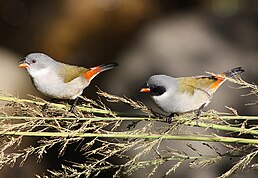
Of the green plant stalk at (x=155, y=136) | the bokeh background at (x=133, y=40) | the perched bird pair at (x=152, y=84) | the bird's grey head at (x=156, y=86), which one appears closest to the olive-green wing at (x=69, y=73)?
the perched bird pair at (x=152, y=84)

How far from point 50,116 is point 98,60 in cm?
481

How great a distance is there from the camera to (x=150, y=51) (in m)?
5.03

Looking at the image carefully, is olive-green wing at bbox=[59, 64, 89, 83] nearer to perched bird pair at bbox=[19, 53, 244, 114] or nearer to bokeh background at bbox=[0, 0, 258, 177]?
perched bird pair at bbox=[19, 53, 244, 114]

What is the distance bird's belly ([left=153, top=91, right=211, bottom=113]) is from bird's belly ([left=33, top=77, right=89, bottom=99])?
1.45 feet

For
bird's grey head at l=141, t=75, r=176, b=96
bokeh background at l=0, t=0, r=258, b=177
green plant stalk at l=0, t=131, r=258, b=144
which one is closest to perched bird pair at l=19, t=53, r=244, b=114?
bird's grey head at l=141, t=75, r=176, b=96

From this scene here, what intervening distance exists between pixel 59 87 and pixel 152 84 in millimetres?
475

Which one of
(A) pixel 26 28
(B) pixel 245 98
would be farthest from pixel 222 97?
(A) pixel 26 28

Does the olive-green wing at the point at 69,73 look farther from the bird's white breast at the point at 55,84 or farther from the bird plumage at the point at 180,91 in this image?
the bird plumage at the point at 180,91

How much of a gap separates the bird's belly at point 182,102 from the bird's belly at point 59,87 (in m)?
0.44

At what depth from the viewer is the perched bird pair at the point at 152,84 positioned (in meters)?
2.32

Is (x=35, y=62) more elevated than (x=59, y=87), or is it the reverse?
(x=35, y=62)

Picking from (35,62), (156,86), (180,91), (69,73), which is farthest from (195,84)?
(35,62)

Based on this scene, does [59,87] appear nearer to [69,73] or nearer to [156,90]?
[69,73]

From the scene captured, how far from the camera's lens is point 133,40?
18.2 feet
